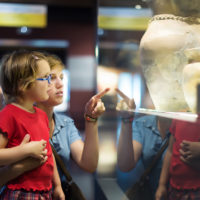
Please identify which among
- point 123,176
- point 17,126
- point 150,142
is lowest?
point 123,176

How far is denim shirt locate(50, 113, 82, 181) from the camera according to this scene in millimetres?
1159

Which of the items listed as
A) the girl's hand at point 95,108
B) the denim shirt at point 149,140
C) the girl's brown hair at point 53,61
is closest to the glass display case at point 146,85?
the denim shirt at point 149,140

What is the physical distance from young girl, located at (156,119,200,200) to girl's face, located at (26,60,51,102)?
1.51 feet

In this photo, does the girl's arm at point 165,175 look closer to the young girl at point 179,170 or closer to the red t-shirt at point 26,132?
the young girl at point 179,170

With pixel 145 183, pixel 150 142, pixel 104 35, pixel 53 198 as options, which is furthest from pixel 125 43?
pixel 53 198

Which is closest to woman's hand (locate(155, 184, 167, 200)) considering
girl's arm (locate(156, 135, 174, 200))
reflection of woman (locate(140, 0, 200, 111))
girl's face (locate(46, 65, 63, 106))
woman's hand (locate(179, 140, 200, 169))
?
girl's arm (locate(156, 135, 174, 200))

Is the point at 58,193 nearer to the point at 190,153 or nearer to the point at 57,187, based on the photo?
the point at 57,187

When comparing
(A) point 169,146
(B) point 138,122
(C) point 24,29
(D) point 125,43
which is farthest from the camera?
(C) point 24,29

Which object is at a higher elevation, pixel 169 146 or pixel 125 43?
pixel 125 43

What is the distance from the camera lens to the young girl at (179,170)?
81 cm

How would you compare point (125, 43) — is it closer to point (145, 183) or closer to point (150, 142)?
point (150, 142)

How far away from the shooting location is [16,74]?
1.00 metres

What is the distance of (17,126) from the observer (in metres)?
0.97

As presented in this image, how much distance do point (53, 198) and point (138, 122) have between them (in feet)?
1.43
